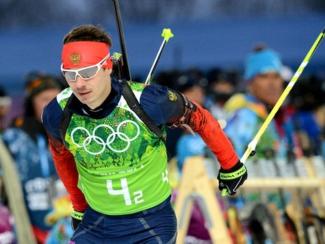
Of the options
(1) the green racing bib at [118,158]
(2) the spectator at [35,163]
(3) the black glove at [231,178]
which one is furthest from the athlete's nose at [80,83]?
(2) the spectator at [35,163]

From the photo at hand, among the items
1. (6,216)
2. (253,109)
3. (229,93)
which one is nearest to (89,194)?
(6,216)

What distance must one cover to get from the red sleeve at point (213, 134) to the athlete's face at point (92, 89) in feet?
1.68

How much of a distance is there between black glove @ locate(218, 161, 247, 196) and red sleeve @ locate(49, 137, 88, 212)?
0.81 metres

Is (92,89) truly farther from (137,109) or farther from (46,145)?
(46,145)

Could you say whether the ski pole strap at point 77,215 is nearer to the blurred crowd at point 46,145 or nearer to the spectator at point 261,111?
the blurred crowd at point 46,145

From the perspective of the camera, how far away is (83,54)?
572 centimetres

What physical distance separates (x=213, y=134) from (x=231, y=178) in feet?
0.90

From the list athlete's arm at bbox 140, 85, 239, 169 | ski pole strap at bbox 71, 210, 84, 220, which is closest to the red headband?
athlete's arm at bbox 140, 85, 239, 169

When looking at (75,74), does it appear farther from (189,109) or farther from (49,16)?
(49,16)

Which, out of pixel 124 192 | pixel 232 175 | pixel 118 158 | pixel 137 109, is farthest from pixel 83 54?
pixel 232 175

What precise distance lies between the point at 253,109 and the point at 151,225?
260 cm

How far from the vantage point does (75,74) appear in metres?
5.64

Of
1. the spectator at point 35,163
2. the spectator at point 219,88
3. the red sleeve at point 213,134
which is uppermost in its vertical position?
the red sleeve at point 213,134

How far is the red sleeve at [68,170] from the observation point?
19.6 feet
